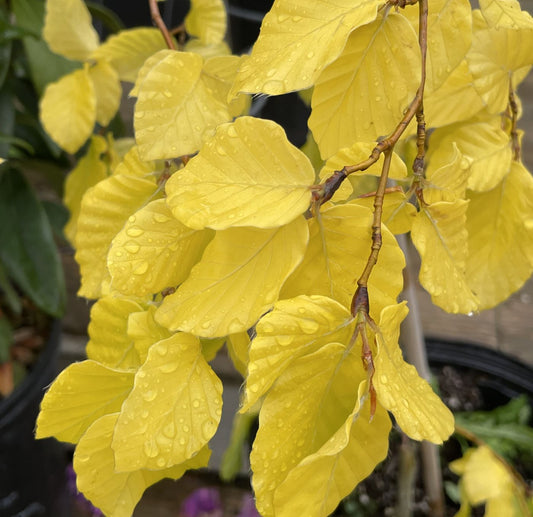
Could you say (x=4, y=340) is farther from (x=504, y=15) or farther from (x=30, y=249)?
(x=504, y=15)

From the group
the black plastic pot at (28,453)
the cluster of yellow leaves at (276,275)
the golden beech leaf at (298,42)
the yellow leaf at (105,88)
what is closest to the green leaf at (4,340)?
the black plastic pot at (28,453)

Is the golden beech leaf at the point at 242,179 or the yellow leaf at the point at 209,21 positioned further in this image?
the yellow leaf at the point at 209,21

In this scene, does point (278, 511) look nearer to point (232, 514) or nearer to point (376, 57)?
point (376, 57)

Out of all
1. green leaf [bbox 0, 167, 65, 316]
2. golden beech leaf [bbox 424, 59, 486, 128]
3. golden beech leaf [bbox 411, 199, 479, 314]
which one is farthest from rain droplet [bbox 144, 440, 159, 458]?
green leaf [bbox 0, 167, 65, 316]

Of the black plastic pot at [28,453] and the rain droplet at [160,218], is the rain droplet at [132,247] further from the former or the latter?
the black plastic pot at [28,453]

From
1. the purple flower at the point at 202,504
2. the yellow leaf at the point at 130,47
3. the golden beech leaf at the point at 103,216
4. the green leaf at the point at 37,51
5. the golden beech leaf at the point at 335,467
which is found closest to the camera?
the golden beech leaf at the point at 335,467

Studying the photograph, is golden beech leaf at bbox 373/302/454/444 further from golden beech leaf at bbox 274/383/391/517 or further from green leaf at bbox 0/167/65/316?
green leaf at bbox 0/167/65/316

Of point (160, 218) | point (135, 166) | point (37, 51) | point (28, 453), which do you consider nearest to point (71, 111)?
point (135, 166)
